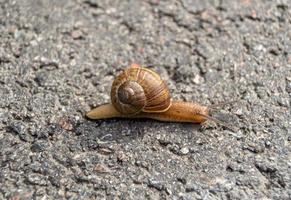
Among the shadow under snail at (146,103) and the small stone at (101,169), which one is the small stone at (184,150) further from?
the small stone at (101,169)

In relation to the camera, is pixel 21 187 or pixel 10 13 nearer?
pixel 21 187

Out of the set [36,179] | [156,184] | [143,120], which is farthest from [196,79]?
[36,179]

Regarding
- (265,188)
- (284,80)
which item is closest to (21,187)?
(265,188)

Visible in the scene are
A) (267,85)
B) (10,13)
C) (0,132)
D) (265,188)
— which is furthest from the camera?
(10,13)

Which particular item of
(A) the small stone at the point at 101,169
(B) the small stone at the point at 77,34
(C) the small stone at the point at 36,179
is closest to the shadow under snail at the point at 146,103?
(A) the small stone at the point at 101,169

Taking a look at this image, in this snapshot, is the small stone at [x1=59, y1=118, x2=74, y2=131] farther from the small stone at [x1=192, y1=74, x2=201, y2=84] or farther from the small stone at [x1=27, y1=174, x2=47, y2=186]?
the small stone at [x1=192, y1=74, x2=201, y2=84]

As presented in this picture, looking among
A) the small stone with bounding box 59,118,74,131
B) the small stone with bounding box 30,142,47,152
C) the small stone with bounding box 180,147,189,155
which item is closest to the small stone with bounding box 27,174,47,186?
the small stone with bounding box 30,142,47,152

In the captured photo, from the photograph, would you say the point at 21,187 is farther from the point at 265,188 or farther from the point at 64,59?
the point at 265,188
